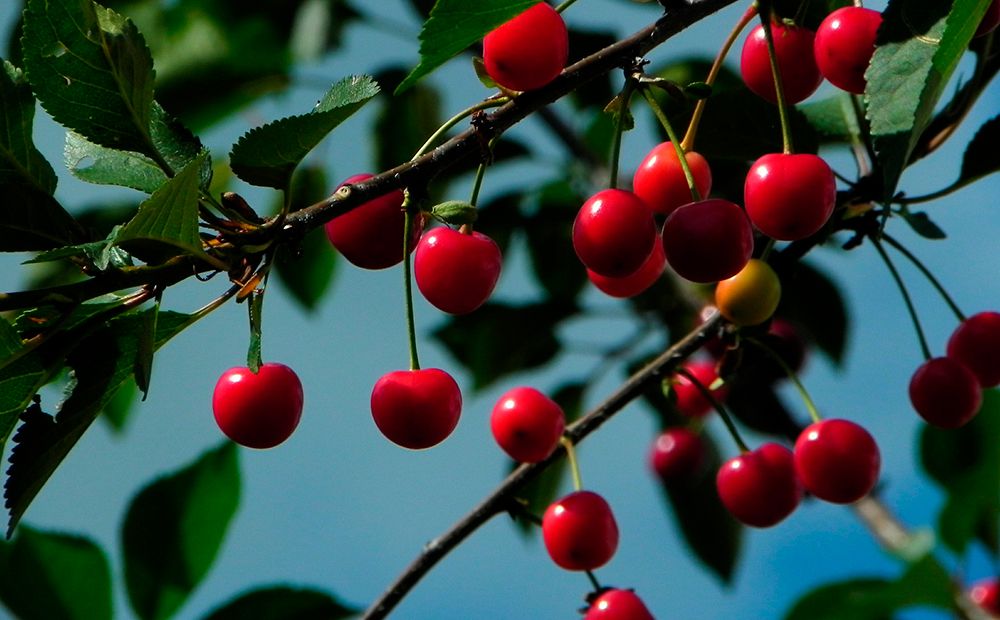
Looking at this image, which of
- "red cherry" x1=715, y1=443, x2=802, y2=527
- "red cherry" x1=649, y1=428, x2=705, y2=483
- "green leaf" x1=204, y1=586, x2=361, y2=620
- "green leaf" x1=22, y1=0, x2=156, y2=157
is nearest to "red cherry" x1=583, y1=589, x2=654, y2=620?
"red cherry" x1=715, y1=443, x2=802, y2=527

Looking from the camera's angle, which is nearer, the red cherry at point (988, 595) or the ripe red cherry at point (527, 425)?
the ripe red cherry at point (527, 425)

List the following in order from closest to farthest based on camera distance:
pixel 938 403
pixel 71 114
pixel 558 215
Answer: pixel 71 114 < pixel 938 403 < pixel 558 215

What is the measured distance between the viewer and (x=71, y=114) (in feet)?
4.98

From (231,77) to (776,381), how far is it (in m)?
2.73

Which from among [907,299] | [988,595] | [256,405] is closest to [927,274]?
[907,299]

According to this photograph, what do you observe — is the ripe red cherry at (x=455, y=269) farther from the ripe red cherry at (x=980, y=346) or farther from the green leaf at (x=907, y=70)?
the ripe red cherry at (x=980, y=346)

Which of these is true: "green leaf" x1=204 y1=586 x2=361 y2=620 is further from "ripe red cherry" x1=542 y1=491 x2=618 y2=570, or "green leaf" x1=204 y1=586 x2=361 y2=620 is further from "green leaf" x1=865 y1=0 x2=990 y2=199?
"green leaf" x1=865 y1=0 x2=990 y2=199

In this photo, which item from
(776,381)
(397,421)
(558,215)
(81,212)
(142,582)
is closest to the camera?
(397,421)

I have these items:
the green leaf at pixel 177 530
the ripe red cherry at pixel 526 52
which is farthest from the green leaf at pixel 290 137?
the green leaf at pixel 177 530

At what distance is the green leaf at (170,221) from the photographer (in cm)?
131

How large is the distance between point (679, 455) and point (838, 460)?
1955 millimetres

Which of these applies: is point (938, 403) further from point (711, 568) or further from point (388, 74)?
point (388, 74)

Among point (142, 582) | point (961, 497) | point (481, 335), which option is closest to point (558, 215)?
point (481, 335)

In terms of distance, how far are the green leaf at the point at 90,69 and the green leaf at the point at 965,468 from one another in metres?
2.88
